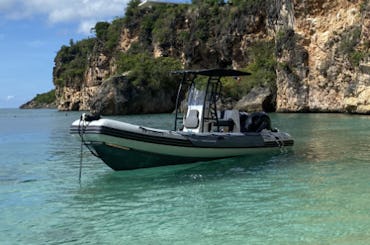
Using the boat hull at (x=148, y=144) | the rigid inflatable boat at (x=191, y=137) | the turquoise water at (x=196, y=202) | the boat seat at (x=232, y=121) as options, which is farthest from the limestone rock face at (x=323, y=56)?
the boat hull at (x=148, y=144)

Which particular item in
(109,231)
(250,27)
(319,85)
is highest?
(250,27)

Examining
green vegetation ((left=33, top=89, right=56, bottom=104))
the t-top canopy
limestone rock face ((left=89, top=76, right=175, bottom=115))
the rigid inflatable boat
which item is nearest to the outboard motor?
the rigid inflatable boat

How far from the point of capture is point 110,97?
51.8m

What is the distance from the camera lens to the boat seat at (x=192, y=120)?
13.1 meters

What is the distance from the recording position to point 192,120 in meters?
13.2

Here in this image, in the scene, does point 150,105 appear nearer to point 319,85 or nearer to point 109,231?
point 319,85

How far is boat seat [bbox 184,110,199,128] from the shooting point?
13.1 m

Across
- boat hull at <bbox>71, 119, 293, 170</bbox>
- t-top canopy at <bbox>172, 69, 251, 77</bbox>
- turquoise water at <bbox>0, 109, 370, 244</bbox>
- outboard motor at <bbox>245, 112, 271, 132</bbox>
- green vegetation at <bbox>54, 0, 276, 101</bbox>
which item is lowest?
turquoise water at <bbox>0, 109, 370, 244</bbox>

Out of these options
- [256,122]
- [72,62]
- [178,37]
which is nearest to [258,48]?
[178,37]

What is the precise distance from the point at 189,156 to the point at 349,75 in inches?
1077

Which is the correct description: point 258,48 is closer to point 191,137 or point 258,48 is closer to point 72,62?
point 191,137

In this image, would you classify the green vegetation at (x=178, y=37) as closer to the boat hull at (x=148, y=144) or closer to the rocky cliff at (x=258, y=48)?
the rocky cliff at (x=258, y=48)

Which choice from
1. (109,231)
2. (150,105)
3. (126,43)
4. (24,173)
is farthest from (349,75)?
(126,43)

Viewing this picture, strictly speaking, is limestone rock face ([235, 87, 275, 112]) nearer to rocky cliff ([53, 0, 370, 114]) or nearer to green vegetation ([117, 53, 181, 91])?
A: rocky cliff ([53, 0, 370, 114])
